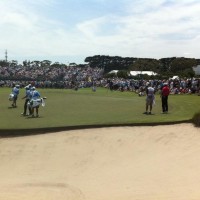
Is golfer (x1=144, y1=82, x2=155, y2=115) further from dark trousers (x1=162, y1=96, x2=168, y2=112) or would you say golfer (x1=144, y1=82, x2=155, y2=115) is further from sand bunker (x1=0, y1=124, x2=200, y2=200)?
sand bunker (x1=0, y1=124, x2=200, y2=200)

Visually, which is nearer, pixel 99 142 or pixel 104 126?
pixel 99 142

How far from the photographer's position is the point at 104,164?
1561 centimetres

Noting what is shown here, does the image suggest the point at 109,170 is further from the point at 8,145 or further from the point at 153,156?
the point at 8,145

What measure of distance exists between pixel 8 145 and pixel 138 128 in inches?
222

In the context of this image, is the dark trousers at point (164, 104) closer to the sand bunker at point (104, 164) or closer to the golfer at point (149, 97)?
the golfer at point (149, 97)

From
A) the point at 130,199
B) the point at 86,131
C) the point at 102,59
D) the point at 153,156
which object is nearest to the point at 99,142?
the point at 86,131

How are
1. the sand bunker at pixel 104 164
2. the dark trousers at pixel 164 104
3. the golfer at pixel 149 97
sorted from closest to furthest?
the sand bunker at pixel 104 164, the golfer at pixel 149 97, the dark trousers at pixel 164 104

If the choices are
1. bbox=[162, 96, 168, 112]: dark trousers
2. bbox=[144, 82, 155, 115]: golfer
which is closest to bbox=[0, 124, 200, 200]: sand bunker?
bbox=[144, 82, 155, 115]: golfer

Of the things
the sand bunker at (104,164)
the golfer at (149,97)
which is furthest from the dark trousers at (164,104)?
the sand bunker at (104,164)

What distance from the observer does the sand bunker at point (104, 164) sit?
12.1 metres

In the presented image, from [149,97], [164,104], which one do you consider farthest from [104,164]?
[164,104]

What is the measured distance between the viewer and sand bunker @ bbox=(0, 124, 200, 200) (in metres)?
12.1

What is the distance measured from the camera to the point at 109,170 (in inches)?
584

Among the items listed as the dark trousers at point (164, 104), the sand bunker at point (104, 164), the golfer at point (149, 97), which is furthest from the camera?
the dark trousers at point (164, 104)
